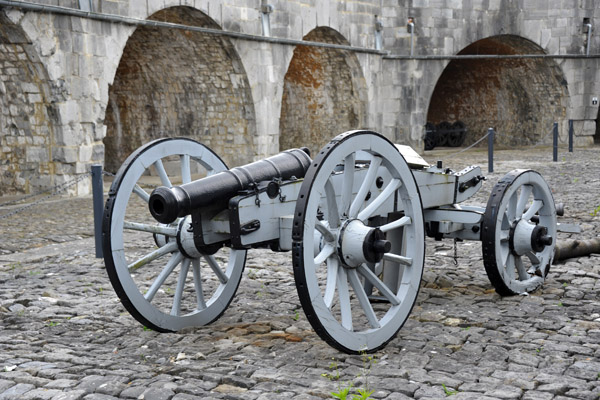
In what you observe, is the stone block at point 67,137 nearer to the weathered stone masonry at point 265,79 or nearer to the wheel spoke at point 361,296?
the weathered stone masonry at point 265,79

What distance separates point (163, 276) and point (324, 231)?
97cm

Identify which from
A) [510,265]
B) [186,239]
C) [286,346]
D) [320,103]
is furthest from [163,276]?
[320,103]

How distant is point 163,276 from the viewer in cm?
428

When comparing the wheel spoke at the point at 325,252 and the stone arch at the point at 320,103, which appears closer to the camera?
the wheel spoke at the point at 325,252

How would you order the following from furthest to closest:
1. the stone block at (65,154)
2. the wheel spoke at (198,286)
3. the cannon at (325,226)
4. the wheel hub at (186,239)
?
the stone block at (65,154) < the wheel spoke at (198,286) < the wheel hub at (186,239) < the cannon at (325,226)

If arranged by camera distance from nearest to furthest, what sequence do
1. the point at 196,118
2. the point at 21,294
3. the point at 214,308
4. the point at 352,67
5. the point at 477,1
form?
the point at 214,308 → the point at 21,294 → the point at 196,118 → the point at 352,67 → the point at 477,1

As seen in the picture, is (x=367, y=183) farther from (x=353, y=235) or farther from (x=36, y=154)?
(x=36, y=154)

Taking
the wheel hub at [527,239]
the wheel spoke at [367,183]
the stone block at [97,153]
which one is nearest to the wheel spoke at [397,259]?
the wheel spoke at [367,183]

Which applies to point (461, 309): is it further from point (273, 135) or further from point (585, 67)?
point (585, 67)

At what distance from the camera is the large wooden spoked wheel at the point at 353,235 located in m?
3.56

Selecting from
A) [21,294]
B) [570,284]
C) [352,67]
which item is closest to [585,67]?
[352,67]

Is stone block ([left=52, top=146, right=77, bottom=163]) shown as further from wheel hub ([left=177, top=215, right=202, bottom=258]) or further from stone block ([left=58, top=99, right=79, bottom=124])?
wheel hub ([left=177, top=215, right=202, bottom=258])

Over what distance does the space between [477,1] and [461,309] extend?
16.0 meters

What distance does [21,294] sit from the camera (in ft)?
17.5
